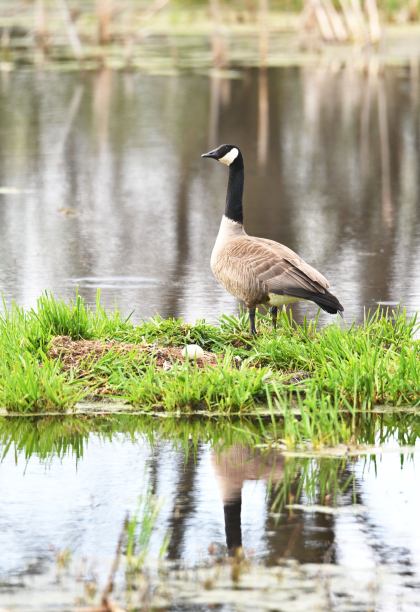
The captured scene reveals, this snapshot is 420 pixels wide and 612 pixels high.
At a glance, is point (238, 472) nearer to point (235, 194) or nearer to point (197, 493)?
point (197, 493)

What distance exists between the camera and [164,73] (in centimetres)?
3331

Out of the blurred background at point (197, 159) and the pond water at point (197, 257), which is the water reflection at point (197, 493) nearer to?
the pond water at point (197, 257)

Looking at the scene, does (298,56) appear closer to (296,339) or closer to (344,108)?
(344,108)

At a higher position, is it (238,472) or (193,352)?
(193,352)

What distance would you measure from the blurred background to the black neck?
151 centimetres

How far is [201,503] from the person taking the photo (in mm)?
6871

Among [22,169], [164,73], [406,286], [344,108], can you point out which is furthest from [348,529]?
[164,73]

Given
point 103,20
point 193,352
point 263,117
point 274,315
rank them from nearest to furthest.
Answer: point 193,352, point 274,315, point 263,117, point 103,20

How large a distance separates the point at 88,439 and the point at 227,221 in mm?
2635

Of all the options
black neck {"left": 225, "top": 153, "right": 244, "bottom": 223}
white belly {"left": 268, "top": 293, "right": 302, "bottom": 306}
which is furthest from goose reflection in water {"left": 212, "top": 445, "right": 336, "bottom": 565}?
black neck {"left": 225, "top": 153, "right": 244, "bottom": 223}

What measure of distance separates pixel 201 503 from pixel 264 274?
2.80 m

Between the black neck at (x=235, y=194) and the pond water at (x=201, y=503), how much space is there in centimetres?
233

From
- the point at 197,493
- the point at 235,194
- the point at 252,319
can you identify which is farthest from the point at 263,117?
the point at 197,493

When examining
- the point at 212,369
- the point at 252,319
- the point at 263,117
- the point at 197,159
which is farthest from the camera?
the point at 263,117
